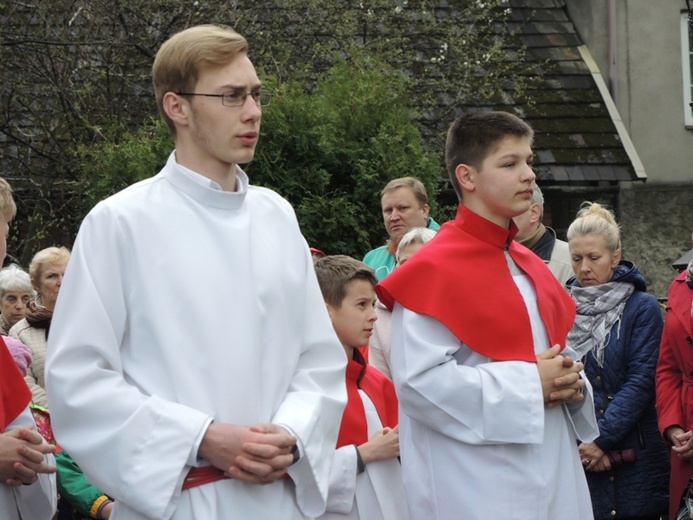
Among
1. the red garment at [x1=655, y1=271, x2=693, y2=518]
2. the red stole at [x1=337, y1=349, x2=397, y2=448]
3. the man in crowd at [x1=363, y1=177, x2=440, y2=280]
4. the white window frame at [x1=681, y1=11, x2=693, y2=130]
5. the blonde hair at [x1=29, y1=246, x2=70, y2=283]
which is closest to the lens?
the red stole at [x1=337, y1=349, x2=397, y2=448]

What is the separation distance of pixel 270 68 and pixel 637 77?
496 centimetres

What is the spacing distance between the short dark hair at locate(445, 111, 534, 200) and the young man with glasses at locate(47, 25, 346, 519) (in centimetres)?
114

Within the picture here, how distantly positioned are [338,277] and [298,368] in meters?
1.52

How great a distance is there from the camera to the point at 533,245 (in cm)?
707

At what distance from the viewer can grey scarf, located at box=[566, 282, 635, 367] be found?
6.32m

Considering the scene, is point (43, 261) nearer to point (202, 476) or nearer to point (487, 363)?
point (487, 363)

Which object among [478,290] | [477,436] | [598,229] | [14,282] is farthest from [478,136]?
[14,282]

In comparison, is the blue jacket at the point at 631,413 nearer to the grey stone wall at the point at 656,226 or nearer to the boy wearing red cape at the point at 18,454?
the boy wearing red cape at the point at 18,454

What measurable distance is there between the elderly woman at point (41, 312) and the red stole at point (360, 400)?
88.2 inches

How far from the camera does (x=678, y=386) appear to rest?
6.18m

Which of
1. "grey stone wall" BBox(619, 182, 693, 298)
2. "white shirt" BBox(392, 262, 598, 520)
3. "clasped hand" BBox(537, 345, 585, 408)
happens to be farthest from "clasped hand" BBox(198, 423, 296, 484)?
"grey stone wall" BBox(619, 182, 693, 298)

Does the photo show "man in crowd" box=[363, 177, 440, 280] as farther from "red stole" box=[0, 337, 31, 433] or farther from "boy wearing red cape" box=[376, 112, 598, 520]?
"red stole" box=[0, 337, 31, 433]

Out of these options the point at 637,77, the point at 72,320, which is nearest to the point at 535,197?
the point at 72,320

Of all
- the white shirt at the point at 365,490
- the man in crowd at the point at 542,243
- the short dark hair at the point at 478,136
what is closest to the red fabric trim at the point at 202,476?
the white shirt at the point at 365,490
